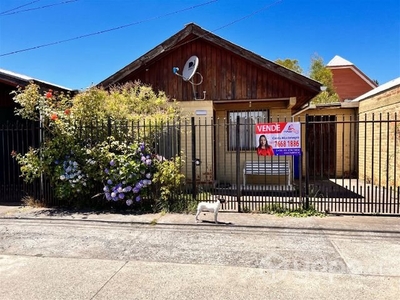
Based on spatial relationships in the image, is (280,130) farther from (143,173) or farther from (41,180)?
(41,180)

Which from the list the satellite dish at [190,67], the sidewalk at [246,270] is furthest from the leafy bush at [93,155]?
the satellite dish at [190,67]

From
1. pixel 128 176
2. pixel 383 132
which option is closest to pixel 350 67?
pixel 383 132

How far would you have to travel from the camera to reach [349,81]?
987 inches

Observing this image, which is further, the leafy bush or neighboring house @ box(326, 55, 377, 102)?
neighboring house @ box(326, 55, 377, 102)

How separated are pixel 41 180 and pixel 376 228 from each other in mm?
7164

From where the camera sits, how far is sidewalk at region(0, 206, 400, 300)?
3.33m

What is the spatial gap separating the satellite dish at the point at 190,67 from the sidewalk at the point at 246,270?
16.6 ft

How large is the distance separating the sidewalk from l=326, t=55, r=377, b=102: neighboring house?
21687 millimetres

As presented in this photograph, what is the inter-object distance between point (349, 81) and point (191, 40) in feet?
65.1

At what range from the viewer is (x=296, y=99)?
30.3 ft

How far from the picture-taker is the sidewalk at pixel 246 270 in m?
3.33

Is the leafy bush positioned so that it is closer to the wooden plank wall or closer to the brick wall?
the wooden plank wall

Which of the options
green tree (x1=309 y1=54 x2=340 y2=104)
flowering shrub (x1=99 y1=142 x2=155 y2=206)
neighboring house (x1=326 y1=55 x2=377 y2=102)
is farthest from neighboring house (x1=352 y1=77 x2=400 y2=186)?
neighboring house (x1=326 y1=55 x2=377 y2=102)

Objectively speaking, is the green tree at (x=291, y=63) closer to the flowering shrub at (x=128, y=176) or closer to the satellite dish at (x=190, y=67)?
the satellite dish at (x=190, y=67)
